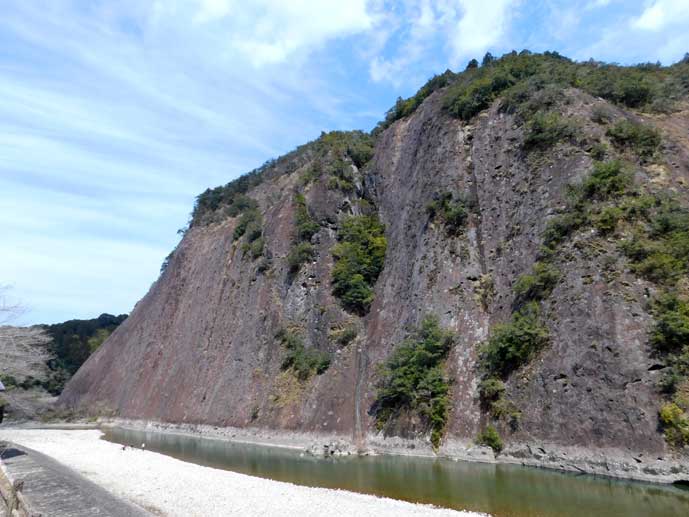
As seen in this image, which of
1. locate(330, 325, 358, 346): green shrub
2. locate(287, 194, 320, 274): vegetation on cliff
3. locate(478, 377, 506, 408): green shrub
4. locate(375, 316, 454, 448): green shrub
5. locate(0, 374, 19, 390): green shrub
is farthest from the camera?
locate(287, 194, 320, 274): vegetation on cliff

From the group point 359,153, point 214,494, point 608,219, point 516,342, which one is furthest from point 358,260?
point 214,494

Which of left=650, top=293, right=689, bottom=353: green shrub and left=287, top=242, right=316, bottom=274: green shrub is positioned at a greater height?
left=287, top=242, right=316, bottom=274: green shrub

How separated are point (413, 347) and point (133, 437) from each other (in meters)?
29.1

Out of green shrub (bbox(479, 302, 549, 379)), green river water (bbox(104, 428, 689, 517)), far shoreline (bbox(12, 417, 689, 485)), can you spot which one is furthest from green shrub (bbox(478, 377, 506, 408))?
green river water (bbox(104, 428, 689, 517))

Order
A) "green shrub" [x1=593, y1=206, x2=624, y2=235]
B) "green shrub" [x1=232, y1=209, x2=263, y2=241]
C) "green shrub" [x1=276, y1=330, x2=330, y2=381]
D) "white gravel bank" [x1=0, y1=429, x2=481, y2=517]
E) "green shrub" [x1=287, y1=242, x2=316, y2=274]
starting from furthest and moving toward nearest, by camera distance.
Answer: "green shrub" [x1=232, y1=209, x2=263, y2=241]
"green shrub" [x1=287, y1=242, x2=316, y2=274]
"green shrub" [x1=276, y1=330, x2=330, y2=381]
"green shrub" [x1=593, y1=206, x2=624, y2=235]
"white gravel bank" [x1=0, y1=429, x2=481, y2=517]

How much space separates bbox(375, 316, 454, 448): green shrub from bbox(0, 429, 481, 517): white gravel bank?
30.2 feet

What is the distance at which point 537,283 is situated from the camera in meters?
25.6

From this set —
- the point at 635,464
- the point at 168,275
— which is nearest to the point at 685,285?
the point at 635,464

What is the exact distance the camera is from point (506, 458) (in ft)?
73.8

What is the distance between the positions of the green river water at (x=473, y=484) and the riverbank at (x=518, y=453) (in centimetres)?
46

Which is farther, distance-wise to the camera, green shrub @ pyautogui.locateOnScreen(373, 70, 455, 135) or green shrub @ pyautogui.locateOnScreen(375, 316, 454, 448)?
green shrub @ pyautogui.locateOnScreen(373, 70, 455, 135)

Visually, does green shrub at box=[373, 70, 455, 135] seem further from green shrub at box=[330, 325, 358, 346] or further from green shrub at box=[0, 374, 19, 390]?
green shrub at box=[0, 374, 19, 390]

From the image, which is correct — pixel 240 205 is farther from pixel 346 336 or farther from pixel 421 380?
pixel 421 380

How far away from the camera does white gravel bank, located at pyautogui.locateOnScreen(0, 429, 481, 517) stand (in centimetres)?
1587
